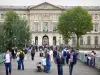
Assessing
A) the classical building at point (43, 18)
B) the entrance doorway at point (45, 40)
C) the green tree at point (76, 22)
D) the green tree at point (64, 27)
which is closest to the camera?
the green tree at point (76, 22)

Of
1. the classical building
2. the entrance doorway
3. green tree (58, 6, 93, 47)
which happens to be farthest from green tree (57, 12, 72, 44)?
the entrance doorway

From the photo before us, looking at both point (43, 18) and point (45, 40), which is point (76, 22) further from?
point (45, 40)

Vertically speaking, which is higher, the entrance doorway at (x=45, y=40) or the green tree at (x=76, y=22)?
the green tree at (x=76, y=22)

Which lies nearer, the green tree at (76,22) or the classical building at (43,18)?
the green tree at (76,22)

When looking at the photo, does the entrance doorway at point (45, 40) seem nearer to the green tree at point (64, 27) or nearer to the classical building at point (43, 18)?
the classical building at point (43, 18)

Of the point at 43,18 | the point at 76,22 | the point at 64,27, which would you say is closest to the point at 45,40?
the point at 43,18

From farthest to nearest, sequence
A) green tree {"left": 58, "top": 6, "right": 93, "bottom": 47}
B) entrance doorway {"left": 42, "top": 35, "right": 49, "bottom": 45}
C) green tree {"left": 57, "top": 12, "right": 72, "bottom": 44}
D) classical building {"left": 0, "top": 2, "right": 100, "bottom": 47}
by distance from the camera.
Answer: entrance doorway {"left": 42, "top": 35, "right": 49, "bottom": 45}
classical building {"left": 0, "top": 2, "right": 100, "bottom": 47}
green tree {"left": 57, "top": 12, "right": 72, "bottom": 44}
green tree {"left": 58, "top": 6, "right": 93, "bottom": 47}

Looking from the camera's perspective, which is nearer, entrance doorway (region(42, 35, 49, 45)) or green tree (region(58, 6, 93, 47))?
green tree (region(58, 6, 93, 47))

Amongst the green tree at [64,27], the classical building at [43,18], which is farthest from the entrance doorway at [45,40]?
the green tree at [64,27]

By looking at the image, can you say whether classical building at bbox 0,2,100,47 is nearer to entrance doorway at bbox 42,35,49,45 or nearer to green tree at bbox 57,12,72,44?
entrance doorway at bbox 42,35,49,45

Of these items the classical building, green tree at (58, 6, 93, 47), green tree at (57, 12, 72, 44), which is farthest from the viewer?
the classical building

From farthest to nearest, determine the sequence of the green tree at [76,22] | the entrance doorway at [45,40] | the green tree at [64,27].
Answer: the entrance doorway at [45,40] → the green tree at [64,27] → the green tree at [76,22]

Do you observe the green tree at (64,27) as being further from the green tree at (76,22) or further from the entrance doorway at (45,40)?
the entrance doorway at (45,40)

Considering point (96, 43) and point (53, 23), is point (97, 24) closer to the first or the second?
point (96, 43)
